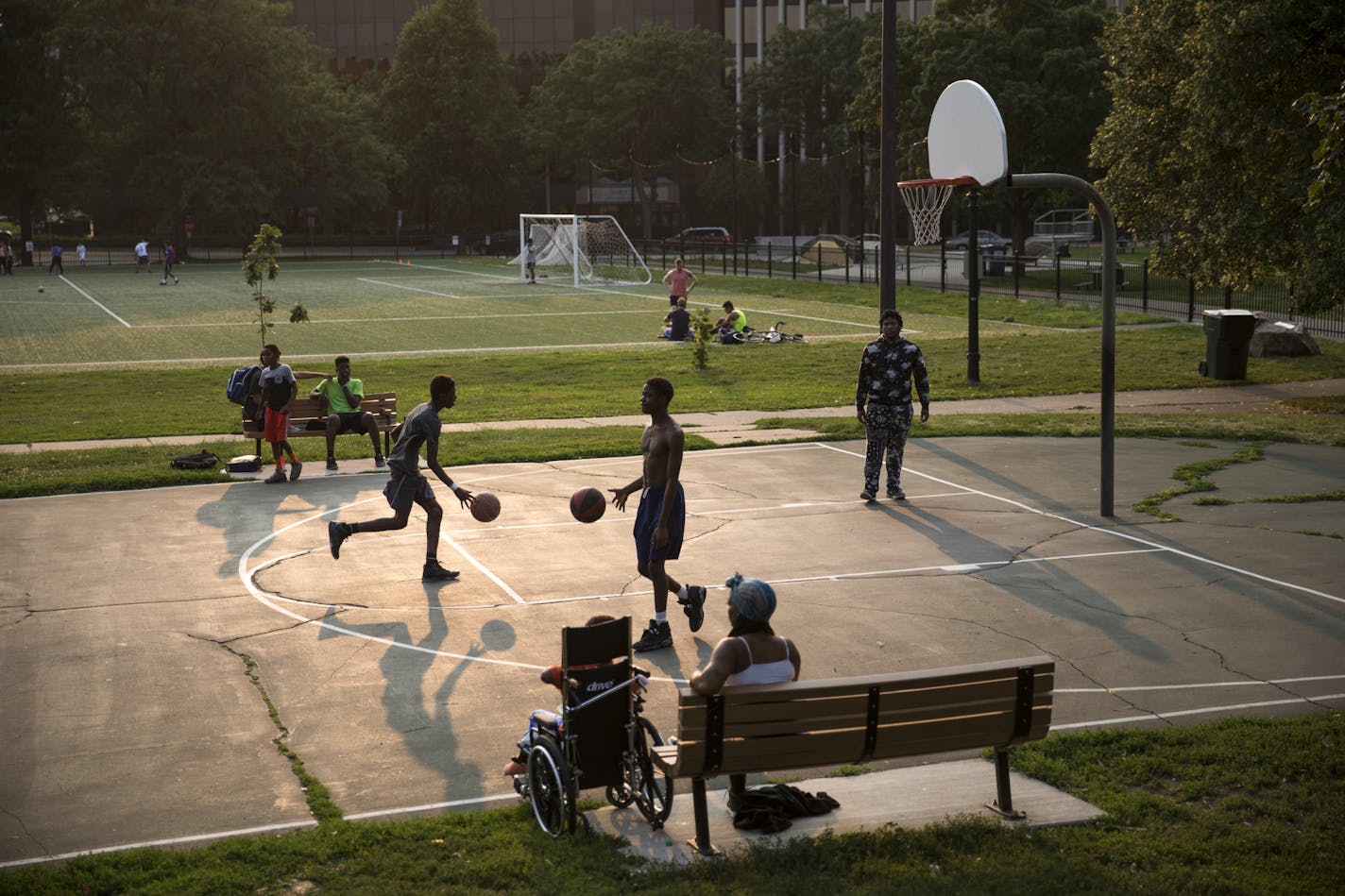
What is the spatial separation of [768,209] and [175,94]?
43563mm

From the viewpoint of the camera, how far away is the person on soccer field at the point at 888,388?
50.2 feet

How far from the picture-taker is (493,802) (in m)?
7.84

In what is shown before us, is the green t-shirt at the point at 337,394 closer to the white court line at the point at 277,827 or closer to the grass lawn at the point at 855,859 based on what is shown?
the white court line at the point at 277,827

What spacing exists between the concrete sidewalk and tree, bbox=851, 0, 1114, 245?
32163 millimetres

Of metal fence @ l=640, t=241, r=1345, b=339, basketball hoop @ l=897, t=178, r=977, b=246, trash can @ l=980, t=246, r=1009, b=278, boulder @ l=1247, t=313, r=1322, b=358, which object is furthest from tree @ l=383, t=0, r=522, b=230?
boulder @ l=1247, t=313, r=1322, b=358

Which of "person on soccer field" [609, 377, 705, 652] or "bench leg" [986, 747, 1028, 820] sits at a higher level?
→ "person on soccer field" [609, 377, 705, 652]

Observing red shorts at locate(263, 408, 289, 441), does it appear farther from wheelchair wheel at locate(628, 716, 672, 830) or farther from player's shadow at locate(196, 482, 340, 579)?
wheelchair wheel at locate(628, 716, 672, 830)

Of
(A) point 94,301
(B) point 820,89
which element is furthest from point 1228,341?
(B) point 820,89

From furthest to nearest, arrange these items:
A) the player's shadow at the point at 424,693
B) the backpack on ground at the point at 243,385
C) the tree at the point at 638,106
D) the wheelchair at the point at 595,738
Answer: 1. the tree at the point at 638,106
2. the backpack on ground at the point at 243,385
3. the player's shadow at the point at 424,693
4. the wheelchair at the point at 595,738

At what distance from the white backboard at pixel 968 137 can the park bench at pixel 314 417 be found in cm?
799

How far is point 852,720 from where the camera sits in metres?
7.01

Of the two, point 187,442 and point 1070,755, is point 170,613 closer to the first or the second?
point 1070,755

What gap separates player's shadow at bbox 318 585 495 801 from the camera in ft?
27.3

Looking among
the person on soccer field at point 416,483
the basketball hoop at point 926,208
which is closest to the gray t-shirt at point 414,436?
the person on soccer field at point 416,483
